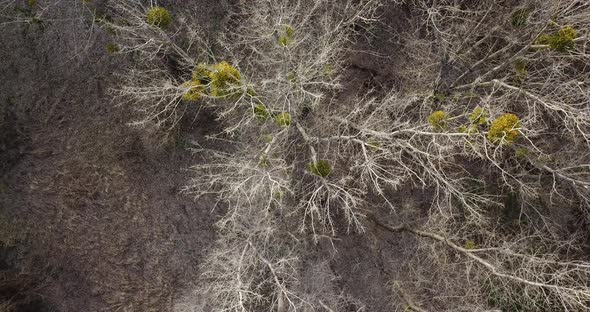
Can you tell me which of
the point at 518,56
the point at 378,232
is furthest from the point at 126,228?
the point at 518,56

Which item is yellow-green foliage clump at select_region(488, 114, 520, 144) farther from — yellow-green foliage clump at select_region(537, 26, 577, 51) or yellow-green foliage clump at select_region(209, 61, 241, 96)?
yellow-green foliage clump at select_region(209, 61, 241, 96)

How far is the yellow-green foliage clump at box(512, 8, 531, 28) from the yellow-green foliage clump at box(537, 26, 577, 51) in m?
0.53

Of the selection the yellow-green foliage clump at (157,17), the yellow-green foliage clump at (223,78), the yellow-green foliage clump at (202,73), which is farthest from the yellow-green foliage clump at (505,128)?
the yellow-green foliage clump at (157,17)

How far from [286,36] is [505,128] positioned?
2321mm

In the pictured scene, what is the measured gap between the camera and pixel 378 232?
6527mm

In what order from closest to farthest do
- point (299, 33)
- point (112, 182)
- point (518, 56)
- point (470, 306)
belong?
point (518, 56) < point (299, 33) < point (470, 306) < point (112, 182)

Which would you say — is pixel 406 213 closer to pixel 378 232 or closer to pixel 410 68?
pixel 378 232

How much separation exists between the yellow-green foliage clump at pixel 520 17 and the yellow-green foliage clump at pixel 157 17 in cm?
402

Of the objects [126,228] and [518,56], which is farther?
[126,228]

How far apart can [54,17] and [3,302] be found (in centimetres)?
383

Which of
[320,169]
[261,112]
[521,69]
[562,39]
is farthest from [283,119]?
[562,39]

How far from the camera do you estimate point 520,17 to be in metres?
5.42

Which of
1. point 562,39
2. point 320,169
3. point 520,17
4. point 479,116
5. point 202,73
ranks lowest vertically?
point 320,169

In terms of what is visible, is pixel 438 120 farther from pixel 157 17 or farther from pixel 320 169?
pixel 157 17
